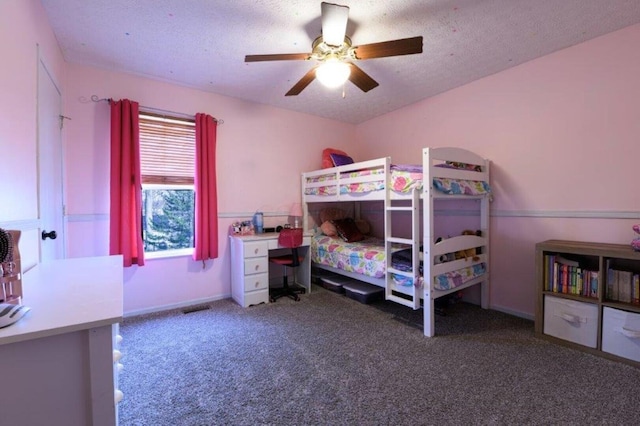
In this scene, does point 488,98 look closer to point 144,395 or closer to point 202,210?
point 202,210

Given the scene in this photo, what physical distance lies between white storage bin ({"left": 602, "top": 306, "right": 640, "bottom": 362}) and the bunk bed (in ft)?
3.02

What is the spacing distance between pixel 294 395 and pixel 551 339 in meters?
2.07

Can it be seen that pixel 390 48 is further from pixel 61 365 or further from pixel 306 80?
pixel 61 365

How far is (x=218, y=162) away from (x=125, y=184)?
97 centimetres

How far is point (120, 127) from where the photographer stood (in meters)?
2.71

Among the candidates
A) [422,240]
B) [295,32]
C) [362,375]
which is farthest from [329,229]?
[295,32]

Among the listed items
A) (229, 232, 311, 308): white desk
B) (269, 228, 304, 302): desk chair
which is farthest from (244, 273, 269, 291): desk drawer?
(269, 228, 304, 302): desk chair

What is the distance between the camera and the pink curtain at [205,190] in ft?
10.2

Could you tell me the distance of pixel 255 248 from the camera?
10.3ft

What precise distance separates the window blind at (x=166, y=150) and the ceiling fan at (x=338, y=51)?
1.52 meters

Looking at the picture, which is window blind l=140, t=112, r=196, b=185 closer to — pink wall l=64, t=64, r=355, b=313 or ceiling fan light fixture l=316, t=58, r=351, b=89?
pink wall l=64, t=64, r=355, b=313

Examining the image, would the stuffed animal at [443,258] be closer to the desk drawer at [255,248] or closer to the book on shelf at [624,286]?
the book on shelf at [624,286]

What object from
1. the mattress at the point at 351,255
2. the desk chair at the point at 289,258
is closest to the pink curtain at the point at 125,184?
the desk chair at the point at 289,258

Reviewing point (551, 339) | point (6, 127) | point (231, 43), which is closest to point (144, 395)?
point (6, 127)
